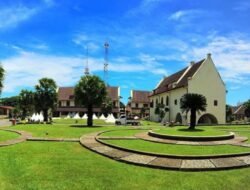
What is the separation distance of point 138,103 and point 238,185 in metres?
80.1

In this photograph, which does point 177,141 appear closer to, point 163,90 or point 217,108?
point 217,108

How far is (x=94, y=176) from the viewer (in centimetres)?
952

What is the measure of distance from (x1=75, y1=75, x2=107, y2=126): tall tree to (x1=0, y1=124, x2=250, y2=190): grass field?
19.9 meters

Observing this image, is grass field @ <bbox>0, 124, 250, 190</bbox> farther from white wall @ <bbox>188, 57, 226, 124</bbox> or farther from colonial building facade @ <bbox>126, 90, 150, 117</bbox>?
colonial building facade @ <bbox>126, 90, 150, 117</bbox>

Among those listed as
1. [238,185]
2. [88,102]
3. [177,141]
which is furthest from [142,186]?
[88,102]

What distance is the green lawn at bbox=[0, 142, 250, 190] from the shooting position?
8602mm

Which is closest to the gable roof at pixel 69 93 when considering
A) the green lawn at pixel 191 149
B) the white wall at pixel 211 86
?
the white wall at pixel 211 86

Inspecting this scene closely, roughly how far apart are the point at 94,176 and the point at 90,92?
23018mm

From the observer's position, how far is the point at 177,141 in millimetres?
16312

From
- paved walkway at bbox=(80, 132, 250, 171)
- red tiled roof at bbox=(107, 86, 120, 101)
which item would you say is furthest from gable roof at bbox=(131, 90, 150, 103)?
paved walkway at bbox=(80, 132, 250, 171)

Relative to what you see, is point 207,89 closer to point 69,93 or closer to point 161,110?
point 161,110

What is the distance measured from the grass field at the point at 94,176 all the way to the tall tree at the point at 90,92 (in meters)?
19.9

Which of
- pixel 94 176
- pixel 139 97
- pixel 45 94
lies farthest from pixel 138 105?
pixel 94 176

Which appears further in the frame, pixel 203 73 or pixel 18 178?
pixel 203 73
